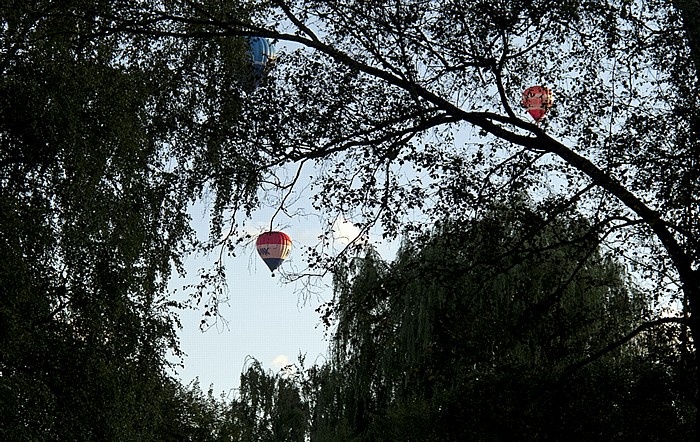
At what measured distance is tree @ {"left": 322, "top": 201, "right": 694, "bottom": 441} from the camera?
8906mm

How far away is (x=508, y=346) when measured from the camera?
915 cm

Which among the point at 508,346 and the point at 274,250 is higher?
the point at 274,250

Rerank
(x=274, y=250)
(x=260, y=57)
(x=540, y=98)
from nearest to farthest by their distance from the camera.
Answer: (x=540, y=98), (x=260, y=57), (x=274, y=250)

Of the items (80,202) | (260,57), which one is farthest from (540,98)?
(80,202)

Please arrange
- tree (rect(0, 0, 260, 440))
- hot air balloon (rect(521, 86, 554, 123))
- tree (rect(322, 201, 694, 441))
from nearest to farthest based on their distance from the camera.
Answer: tree (rect(322, 201, 694, 441)) → hot air balloon (rect(521, 86, 554, 123)) → tree (rect(0, 0, 260, 440))

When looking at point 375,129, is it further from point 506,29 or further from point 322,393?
point 322,393

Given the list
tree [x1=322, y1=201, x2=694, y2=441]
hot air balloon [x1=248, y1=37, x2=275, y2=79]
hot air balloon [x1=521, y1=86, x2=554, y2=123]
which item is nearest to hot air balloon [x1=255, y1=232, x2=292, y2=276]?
tree [x1=322, y1=201, x2=694, y2=441]

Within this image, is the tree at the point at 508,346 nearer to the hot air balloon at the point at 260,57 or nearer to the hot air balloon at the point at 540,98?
the hot air balloon at the point at 540,98

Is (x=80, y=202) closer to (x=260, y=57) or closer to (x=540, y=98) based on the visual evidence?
(x=260, y=57)

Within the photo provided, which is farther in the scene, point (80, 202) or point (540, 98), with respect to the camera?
point (80, 202)

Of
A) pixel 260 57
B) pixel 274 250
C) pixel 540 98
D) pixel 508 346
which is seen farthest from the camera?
pixel 274 250

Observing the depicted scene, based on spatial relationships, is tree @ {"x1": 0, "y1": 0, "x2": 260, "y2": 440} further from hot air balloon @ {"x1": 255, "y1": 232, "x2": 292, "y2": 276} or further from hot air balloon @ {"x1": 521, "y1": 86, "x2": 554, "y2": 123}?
hot air balloon @ {"x1": 255, "y1": 232, "x2": 292, "y2": 276}

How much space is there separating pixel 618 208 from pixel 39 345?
647 centimetres

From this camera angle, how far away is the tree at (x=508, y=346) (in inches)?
351
